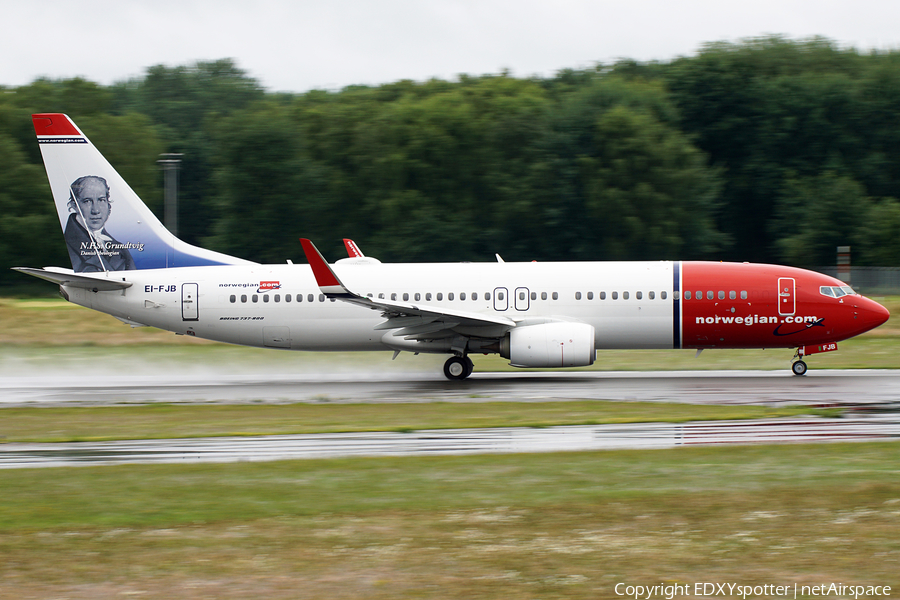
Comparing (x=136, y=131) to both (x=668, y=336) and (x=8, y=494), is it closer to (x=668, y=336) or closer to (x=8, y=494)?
(x=668, y=336)

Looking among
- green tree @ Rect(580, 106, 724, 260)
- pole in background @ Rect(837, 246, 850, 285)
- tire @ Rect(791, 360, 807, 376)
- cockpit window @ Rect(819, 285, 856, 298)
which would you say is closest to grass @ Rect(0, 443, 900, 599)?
tire @ Rect(791, 360, 807, 376)

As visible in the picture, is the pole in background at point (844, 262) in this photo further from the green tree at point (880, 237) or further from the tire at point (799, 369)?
the tire at point (799, 369)

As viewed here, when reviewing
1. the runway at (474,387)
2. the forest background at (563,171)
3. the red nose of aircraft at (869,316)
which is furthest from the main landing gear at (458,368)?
the forest background at (563,171)

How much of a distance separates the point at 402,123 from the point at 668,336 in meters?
39.5

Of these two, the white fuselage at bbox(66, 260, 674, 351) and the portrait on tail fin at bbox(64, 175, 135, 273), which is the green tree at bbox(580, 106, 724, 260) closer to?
the white fuselage at bbox(66, 260, 674, 351)

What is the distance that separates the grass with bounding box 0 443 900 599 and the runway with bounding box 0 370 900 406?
7.50 m

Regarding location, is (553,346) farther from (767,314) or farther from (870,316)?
(870,316)

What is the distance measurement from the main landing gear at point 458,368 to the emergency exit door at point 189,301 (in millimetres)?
7405

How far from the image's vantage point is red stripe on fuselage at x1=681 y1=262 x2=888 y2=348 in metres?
25.7

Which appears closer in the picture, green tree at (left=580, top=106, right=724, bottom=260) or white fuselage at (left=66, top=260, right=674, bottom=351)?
white fuselage at (left=66, top=260, right=674, bottom=351)

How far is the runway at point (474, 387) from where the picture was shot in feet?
72.8

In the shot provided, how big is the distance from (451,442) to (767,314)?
12846 millimetres

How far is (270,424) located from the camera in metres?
18.9

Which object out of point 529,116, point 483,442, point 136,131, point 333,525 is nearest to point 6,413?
point 483,442
